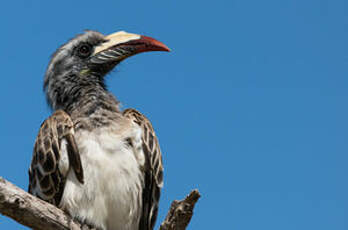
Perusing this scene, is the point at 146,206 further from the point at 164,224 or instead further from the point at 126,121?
the point at 164,224

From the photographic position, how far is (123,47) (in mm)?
7633

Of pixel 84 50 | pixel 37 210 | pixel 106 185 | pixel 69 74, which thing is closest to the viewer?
pixel 37 210

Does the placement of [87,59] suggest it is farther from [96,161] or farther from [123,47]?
[96,161]

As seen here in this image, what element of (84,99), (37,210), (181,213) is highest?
(84,99)

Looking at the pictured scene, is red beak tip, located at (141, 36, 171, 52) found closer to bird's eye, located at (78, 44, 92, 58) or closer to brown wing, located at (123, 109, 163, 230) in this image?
bird's eye, located at (78, 44, 92, 58)

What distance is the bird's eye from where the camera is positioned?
770 centimetres

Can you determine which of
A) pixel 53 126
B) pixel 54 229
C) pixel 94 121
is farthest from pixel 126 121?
pixel 54 229

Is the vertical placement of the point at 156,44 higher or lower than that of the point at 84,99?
higher

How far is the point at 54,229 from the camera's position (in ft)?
17.4

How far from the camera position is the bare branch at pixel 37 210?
4.75 metres

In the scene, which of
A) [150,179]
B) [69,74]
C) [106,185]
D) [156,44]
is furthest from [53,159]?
[156,44]

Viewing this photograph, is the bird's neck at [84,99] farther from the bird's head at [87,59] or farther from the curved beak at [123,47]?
the curved beak at [123,47]

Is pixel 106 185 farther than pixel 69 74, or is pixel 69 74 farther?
pixel 69 74

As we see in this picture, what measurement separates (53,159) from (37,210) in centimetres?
116
